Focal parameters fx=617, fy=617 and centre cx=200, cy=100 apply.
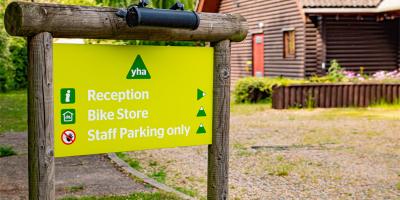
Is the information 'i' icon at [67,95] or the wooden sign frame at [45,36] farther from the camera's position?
the information 'i' icon at [67,95]

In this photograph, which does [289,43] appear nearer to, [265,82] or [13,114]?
[265,82]

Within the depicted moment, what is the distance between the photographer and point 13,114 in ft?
54.5

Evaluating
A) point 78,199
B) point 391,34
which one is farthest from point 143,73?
point 391,34

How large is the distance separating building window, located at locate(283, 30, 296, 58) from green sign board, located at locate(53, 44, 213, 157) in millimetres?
17776

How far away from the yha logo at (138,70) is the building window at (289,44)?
18092 millimetres

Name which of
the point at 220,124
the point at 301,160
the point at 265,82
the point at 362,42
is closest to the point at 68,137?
the point at 220,124

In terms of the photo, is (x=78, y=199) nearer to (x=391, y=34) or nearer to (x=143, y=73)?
(x=143, y=73)

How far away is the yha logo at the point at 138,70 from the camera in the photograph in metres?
4.43

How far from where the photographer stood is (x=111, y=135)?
14.5ft

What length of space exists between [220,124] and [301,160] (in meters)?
4.70

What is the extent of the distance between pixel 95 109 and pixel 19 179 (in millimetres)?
3780

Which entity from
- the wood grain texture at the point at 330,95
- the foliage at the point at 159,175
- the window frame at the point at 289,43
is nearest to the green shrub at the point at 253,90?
the wood grain texture at the point at 330,95

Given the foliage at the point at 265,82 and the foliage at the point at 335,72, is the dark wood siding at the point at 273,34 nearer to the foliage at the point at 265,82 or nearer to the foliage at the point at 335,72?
the foliage at the point at 335,72

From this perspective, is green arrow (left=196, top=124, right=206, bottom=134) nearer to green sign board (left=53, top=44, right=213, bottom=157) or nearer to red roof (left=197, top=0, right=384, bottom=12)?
green sign board (left=53, top=44, right=213, bottom=157)
